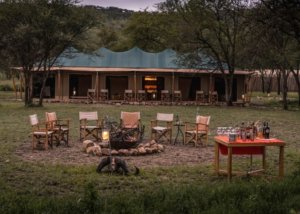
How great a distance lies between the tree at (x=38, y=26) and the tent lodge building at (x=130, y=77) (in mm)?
5520

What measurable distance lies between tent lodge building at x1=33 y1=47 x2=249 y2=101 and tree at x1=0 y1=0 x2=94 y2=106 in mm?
5520

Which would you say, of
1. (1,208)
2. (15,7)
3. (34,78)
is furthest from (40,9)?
(1,208)

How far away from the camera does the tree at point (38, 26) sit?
89.8 ft

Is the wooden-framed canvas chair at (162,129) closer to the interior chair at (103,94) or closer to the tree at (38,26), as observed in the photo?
the tree at (38,26)

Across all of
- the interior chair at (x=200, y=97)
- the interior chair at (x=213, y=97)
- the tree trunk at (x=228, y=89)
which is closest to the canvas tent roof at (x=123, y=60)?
the interior chair at (x=200, y=97)

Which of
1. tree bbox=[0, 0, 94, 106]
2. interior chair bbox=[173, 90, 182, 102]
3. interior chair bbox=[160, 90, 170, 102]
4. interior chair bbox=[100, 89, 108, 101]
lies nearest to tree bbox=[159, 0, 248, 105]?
interior chair bbox=[173, 90, 182, 102]

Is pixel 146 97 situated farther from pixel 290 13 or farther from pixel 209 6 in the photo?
pixel 290 13

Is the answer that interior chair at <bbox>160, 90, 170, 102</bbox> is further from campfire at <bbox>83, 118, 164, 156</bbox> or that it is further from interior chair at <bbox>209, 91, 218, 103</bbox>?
campfire at <bbox>83, 118, 164, 156</bbox>

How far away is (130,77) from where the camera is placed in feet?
118

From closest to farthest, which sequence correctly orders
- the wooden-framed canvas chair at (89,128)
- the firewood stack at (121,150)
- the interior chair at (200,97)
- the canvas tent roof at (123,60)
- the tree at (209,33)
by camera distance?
the firewood stack at (121,150)
the wooden-framed canvas chair at (89,128)
the tree at (209,33)
the interior chair at (200,97)
the canvas tent roof at (123,60)

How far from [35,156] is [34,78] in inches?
960

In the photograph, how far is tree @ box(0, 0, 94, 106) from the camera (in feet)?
89.8

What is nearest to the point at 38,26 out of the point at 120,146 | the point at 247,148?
the point at 120,146

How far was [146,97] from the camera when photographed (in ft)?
117
